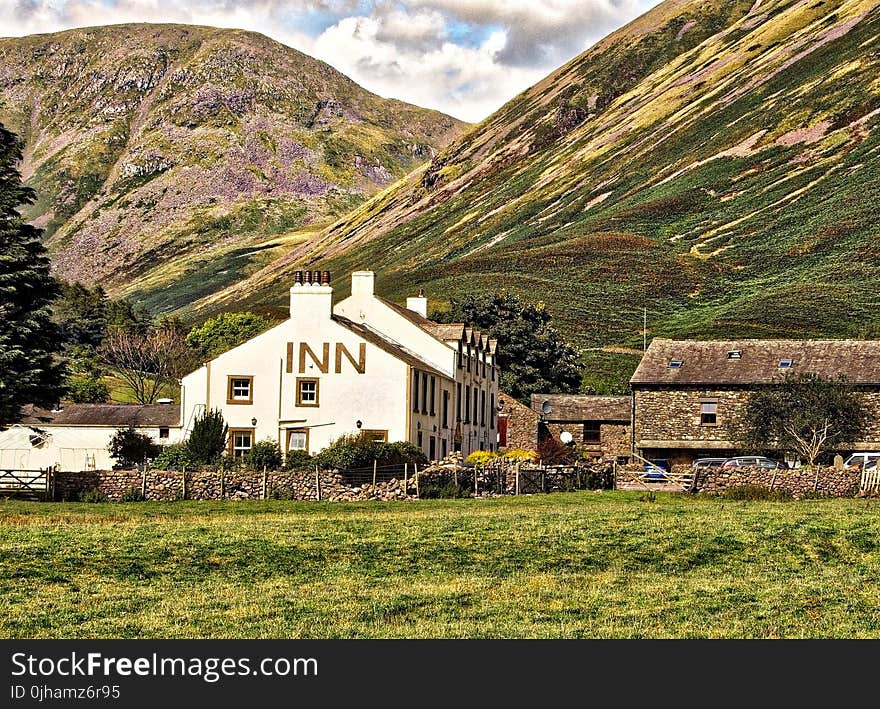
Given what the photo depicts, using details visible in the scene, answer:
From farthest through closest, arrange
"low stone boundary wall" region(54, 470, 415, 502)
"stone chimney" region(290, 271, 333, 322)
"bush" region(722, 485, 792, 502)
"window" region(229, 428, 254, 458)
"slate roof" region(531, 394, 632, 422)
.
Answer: "slate roof" region(531, 394, 632, 422) → "stone chimney" region(290, 271, 333, 322) → "window" region(229, 428, 254, 458) → "low stone boundary wall" region(54, 470, 415, 502) → "bush" region(722, 485, 792, 502)

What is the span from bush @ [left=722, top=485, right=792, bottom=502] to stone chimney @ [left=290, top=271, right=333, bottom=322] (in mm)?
20763

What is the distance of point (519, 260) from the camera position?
182875mm

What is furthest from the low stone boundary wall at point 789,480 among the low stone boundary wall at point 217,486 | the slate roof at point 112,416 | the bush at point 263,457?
the slate roof at point 112,416

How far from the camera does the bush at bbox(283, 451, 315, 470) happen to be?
50.6 meters

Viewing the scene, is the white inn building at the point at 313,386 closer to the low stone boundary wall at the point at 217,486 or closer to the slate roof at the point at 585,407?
the low stone boundary wall at the point at 217,486

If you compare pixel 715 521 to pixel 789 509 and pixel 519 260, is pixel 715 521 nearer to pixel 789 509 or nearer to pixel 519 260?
pixel 789 509

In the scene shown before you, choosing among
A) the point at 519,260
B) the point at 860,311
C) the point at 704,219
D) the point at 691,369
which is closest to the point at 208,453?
the point at 691,369

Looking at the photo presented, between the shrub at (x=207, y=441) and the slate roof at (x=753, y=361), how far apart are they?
27306mm

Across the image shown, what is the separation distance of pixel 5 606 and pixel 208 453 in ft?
114

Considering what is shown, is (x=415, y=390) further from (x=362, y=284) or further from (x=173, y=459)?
(x=173, y=459)

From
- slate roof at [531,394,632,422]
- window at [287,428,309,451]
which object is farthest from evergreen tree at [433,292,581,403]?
window at [287,428,309,451]

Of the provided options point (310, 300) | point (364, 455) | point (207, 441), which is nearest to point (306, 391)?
point (310, 300)

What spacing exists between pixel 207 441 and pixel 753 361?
33.8 m

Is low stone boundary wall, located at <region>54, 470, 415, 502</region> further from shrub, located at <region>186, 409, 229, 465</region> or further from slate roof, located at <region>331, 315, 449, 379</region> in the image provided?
slate roof, located at <region>331, 315, 449, 379</region>
